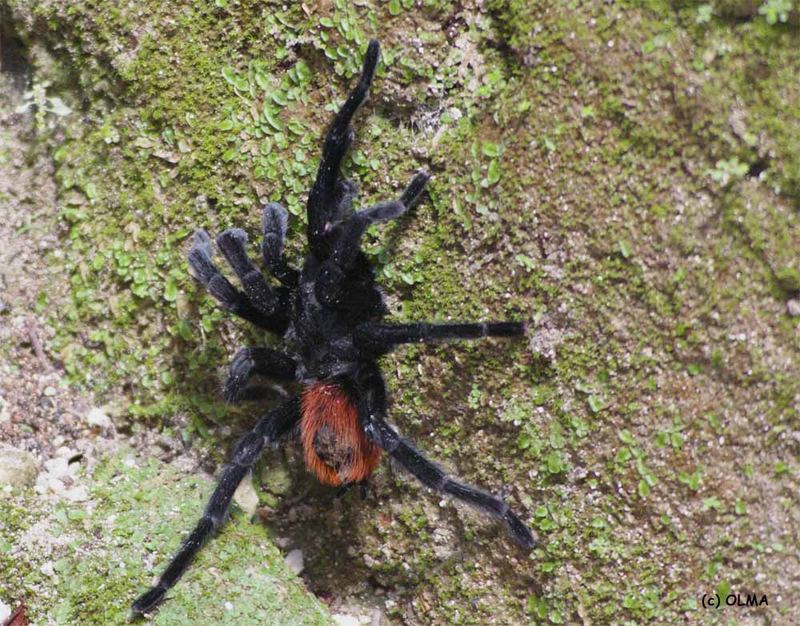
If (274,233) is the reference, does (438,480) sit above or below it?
below

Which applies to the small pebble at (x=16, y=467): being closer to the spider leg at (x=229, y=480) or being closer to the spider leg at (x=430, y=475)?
the spider leg at (x=229, y=480)

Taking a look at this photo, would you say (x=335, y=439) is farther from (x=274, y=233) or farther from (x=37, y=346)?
(x=37, y=346)

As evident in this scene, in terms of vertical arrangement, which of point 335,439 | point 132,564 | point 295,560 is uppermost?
point 335,439

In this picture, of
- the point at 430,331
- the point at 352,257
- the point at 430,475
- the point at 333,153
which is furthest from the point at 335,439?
the point at 333,153

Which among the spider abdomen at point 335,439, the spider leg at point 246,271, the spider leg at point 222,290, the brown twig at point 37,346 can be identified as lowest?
the brown twig at point 37,346

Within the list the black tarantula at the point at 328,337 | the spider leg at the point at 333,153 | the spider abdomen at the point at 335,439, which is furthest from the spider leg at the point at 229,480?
the spider leg at the point at 333,153
